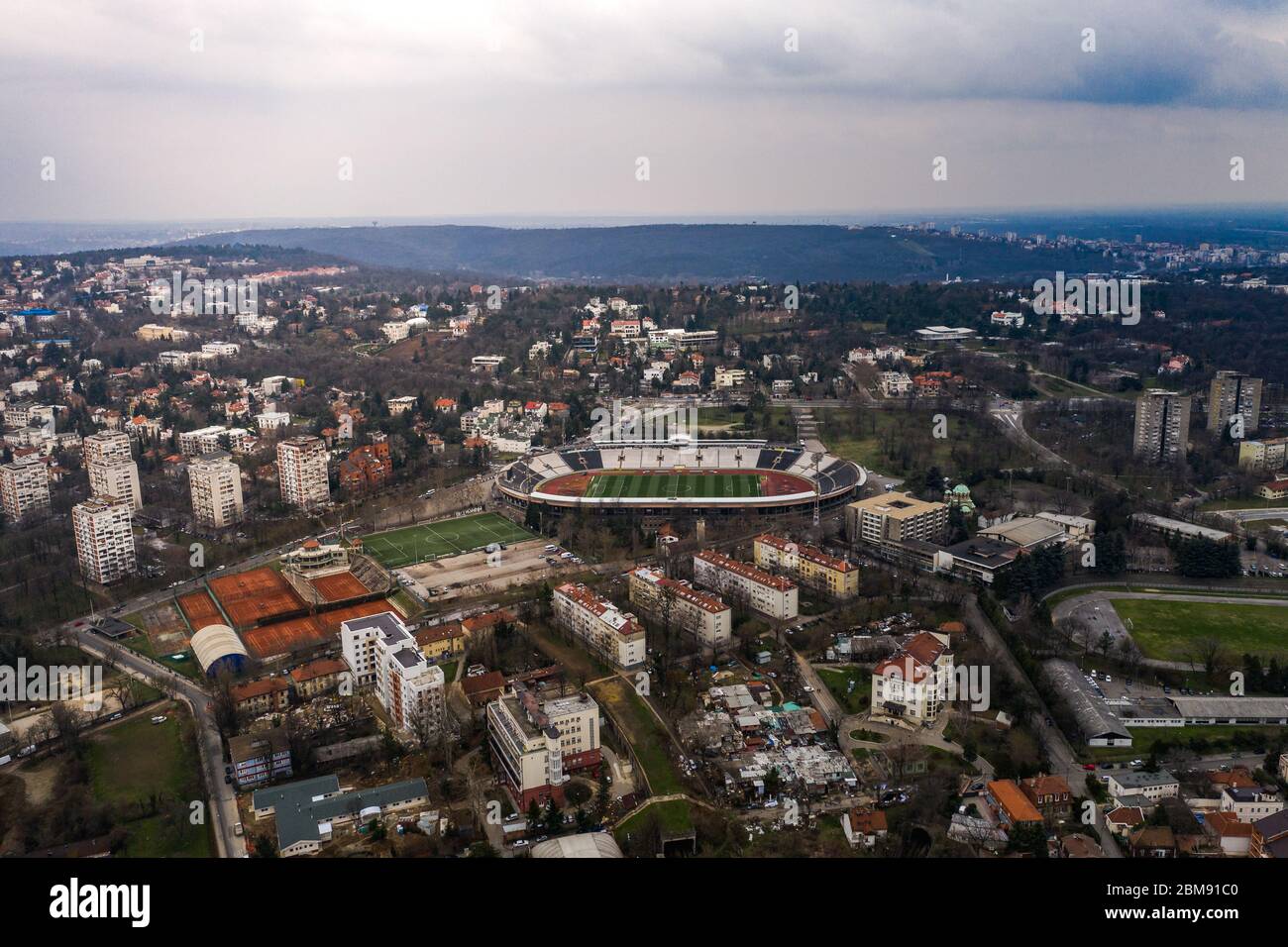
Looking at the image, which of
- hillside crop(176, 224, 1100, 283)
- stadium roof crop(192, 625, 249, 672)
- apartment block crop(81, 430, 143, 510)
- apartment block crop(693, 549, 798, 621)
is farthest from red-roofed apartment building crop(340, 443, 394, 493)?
hillside crop(176, 224, 1100, 283)

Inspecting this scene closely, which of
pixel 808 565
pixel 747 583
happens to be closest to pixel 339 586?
pixel 747 583

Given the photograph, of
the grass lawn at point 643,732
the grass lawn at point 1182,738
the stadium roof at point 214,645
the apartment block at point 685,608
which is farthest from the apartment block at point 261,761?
the grass lawn at point 1182,738

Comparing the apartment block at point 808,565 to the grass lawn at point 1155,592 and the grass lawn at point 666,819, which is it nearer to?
the grass lawn at point 1155,592

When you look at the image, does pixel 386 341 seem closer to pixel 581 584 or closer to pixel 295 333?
pixel 295 333

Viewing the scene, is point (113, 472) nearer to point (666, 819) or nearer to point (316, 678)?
point (316, 678)

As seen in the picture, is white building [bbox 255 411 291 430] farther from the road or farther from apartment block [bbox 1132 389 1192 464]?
apartment block [bbox 1132 389 1192 464]

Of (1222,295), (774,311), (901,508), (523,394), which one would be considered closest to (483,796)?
(901,508)

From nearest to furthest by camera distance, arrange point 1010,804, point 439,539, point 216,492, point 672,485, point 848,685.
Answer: point 1010,804 < point 848,685 < point 439,539 < point 216,492 < point 672,485
